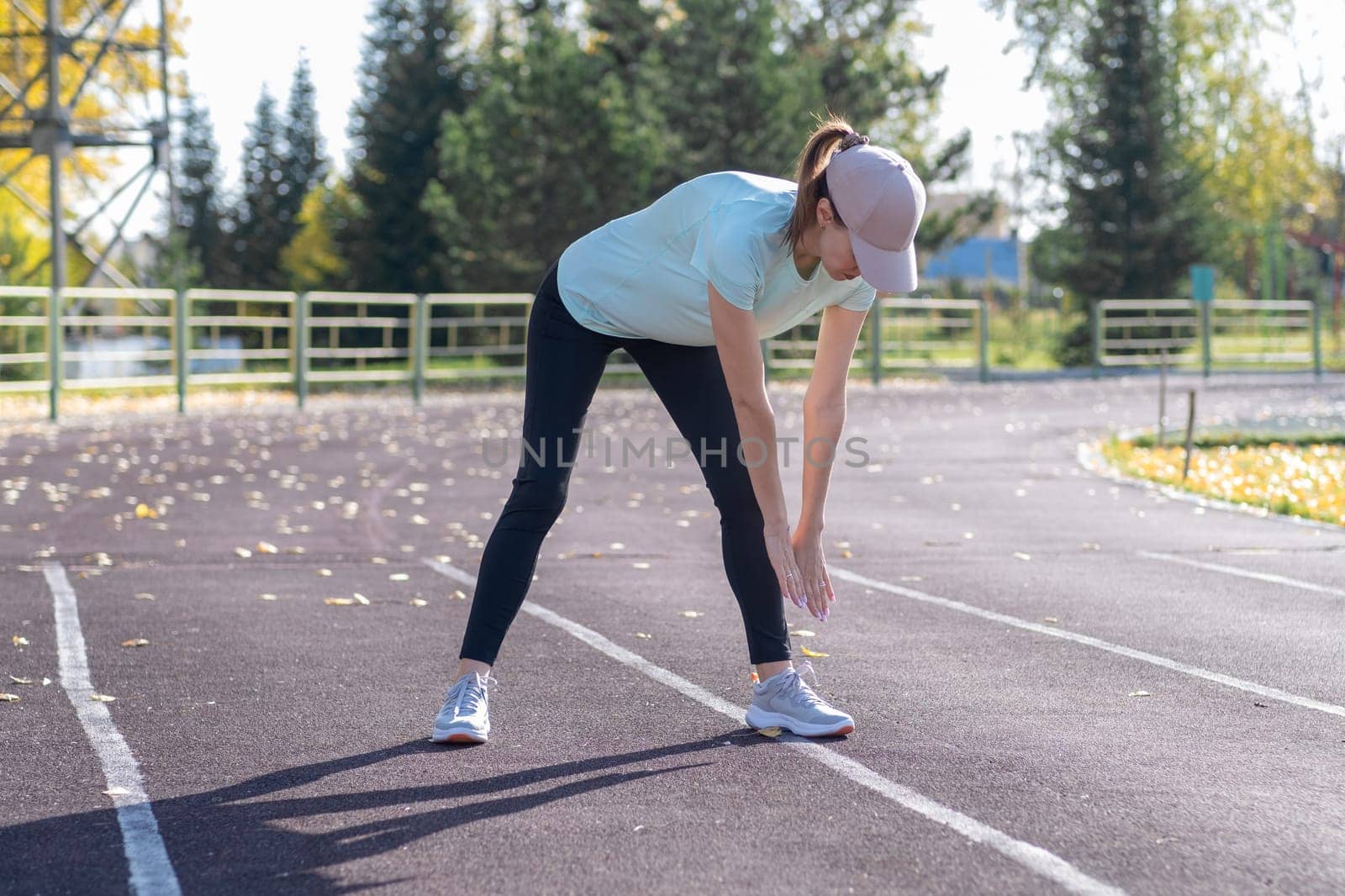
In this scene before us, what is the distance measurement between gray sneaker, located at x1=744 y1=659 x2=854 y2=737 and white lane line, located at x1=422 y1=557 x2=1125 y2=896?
5 cm

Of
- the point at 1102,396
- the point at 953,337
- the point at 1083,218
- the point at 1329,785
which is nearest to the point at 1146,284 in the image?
the point at 1083,218

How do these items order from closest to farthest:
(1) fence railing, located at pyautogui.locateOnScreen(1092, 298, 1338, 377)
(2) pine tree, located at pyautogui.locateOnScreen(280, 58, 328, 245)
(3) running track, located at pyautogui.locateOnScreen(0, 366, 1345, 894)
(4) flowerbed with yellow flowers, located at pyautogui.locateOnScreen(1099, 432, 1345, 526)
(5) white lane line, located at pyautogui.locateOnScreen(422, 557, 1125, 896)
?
(5) white lane line, located at pyautogui.locateOnScreen(422, 557, 1125, 896) → (3) running track, located at pyautogui.locateOnScreen(0, 366, 1345, 894) → (4) flowerbed with yellow flowers, located at pyautogui.locateOnScreen(1099, 432, 1345, 526) → (1) fence railing, located at pyautogui.locateOnScreen(1092, 298, 1338, 377) → (2) pine tree, located at pyautogui.locateOnScreen(280, 58, 328, 245)

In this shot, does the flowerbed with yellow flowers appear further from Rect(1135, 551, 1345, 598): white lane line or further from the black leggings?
the black leggings

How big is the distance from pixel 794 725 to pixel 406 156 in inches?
1440

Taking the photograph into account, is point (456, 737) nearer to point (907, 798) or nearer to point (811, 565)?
point (811, 565)

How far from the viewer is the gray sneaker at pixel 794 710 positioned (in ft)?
14.3

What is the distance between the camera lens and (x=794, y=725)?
4383 mm

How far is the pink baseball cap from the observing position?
3643mm

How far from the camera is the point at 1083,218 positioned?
120 ft

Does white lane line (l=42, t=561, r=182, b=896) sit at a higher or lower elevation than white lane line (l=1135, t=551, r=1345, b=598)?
lower

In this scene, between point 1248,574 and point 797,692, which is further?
point 1248,574

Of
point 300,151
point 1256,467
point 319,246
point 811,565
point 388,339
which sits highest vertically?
point 300,151

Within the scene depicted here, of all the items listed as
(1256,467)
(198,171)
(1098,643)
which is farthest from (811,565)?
(198,171)

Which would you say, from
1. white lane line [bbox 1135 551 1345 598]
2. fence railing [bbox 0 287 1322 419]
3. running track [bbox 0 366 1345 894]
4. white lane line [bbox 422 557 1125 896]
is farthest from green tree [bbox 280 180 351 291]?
white lane line [bbox 422 557 1125 896]
